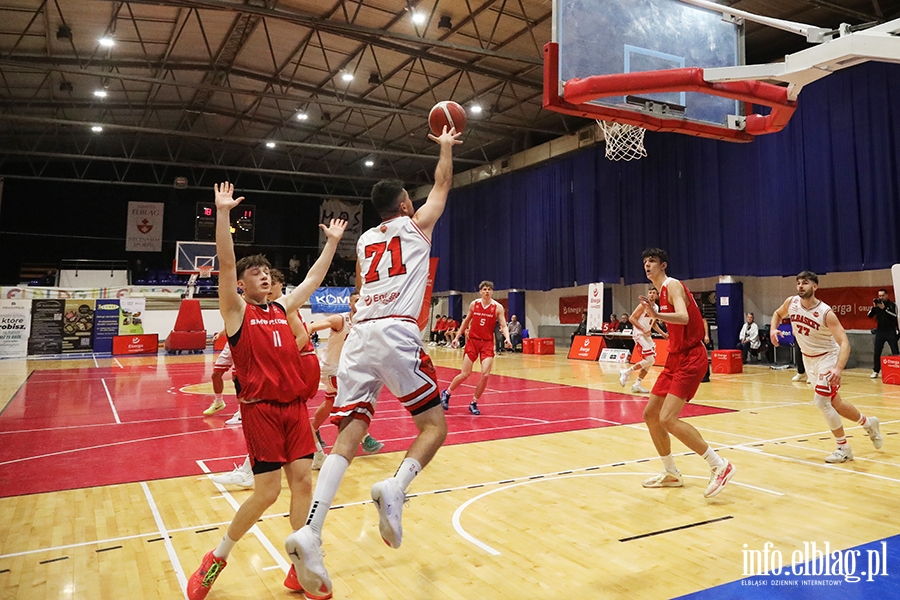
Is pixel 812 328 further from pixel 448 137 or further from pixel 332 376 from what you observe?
pixel 332 376

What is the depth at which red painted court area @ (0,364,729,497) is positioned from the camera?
19.5ft

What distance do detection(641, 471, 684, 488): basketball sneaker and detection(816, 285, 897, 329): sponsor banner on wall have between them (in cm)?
1299

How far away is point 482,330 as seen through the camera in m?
9.51

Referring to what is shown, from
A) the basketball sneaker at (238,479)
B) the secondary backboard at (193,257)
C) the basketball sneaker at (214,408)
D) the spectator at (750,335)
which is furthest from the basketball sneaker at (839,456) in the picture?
the secondary backboard at (193,257)

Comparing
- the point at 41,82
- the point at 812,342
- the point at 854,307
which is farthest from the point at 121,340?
the point at 854,307

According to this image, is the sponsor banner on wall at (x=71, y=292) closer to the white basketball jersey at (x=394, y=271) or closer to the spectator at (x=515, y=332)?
the spectator at (x=515, y=332)

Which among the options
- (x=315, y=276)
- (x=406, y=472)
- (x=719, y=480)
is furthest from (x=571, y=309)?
(x=406, y=472)

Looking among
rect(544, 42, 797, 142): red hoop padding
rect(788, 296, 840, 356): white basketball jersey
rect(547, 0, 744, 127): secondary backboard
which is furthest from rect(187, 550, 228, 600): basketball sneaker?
rect(788, 296, 840, 356): white basketball jersey

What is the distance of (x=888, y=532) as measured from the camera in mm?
3889

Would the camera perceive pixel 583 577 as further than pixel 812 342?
No

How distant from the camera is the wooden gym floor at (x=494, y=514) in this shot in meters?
3.26

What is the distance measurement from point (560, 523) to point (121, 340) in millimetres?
21591

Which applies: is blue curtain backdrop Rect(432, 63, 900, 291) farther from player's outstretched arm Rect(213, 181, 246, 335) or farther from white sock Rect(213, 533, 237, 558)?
white sock Rect(213, 533, 237, 558)

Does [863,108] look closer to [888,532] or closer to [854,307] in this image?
[854,307]
